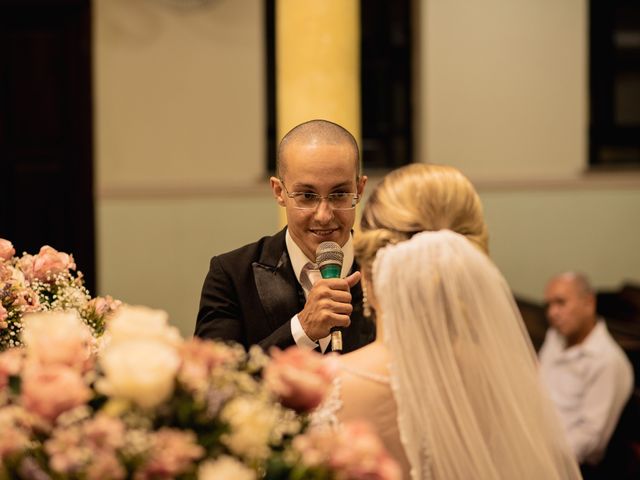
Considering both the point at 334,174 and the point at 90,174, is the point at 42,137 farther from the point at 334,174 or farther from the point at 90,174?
the point at 334,174

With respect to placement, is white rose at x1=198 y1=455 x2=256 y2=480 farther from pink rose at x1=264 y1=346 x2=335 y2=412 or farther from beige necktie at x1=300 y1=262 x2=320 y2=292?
beige necktie at x1=300 y1=262 x2=320 y2=292

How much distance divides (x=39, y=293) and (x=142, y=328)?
1.19 m

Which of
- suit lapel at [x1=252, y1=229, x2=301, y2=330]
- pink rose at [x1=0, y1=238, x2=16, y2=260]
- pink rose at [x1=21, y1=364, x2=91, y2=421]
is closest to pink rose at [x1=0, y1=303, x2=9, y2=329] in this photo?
pink rose at [x1=0, y1=238, x2=16, y2=260]

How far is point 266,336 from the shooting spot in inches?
102

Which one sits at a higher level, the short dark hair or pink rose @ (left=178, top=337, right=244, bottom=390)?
the short dark hair

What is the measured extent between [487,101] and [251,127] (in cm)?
169

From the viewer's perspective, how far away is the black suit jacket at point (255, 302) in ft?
8.50

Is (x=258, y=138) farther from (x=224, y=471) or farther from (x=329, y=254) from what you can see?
(x=224, y=471)

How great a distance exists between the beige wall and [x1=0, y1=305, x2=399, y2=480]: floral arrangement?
5.82 metres

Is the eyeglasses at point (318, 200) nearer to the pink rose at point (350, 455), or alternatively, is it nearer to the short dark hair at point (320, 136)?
the short dark hair at point (320, 136)

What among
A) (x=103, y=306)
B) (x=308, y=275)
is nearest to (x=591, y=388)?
(x=308, y=275)

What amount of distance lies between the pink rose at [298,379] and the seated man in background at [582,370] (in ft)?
11.2

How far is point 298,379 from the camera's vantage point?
146 cm

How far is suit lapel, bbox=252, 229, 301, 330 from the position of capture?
102 inches
